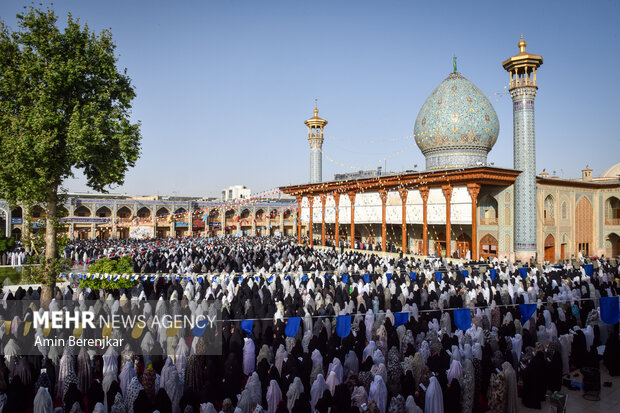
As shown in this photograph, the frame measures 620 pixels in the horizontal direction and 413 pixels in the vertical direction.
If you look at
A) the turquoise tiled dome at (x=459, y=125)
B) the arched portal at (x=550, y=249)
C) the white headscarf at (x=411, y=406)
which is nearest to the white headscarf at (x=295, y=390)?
the white headscarf at (x=411, y=406)

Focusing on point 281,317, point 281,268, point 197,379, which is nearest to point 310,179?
point 281,268

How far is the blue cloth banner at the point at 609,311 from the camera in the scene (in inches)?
381

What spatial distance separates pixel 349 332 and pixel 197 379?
378 cm

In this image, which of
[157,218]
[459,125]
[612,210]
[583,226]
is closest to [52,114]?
[459,125]

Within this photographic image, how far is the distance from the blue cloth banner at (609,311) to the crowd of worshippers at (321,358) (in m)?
0.36

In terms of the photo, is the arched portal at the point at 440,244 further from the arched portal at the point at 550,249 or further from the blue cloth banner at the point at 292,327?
the blue cloth banner at the point at 292,327

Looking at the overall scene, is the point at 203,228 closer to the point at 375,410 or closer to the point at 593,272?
the point at 593,272

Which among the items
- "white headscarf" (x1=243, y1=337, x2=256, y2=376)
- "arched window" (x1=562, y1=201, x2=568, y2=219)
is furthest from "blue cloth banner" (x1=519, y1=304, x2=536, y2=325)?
"arched window" (x1=562, y1=201, x2=568, y2=219)

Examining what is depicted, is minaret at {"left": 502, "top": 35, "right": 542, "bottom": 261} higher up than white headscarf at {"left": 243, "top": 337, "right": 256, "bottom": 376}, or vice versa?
minaret at {"left": 502, "top": 35, "right": 542, "bottom": 261}

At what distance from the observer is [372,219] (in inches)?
1199

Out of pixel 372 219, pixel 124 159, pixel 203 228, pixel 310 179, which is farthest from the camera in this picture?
pixel 203 228

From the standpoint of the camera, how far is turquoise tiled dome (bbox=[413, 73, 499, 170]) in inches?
1034

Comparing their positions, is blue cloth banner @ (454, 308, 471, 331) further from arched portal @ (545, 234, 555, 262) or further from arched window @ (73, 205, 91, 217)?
arched window @ (73, 205, 91, 217)

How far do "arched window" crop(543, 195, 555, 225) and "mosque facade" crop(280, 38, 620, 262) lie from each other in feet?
0.19
